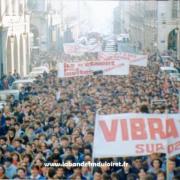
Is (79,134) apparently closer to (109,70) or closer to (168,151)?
(168,151)

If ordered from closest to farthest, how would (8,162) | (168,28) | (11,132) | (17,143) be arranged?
1. (8,162)
2. (17,143)
3. (11,132)
4. (168,28)

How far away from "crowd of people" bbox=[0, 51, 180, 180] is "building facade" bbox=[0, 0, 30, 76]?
39.0ft

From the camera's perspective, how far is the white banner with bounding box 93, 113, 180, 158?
9938 millimetres

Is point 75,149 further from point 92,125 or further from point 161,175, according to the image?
point 92,125

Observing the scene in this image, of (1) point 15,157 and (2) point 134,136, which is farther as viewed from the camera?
(1) point 15,157

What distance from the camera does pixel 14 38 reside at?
40.1 m

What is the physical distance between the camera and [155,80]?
2595 cm

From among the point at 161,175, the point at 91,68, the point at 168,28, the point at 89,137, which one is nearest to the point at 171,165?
the point at 161,175

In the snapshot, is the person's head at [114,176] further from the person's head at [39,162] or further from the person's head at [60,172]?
the person's head at [39,162]

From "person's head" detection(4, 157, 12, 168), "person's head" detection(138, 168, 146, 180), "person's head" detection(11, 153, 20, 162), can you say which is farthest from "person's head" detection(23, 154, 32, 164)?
"person's head" detection(138, 168, 146, 180)

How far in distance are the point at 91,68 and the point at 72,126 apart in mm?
9449

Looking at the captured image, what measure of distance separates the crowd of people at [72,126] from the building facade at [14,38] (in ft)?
39.0

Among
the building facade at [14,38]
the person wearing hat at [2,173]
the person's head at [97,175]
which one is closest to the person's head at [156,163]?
the person's head at [97,175]

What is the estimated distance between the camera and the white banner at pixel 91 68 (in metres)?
22.9
